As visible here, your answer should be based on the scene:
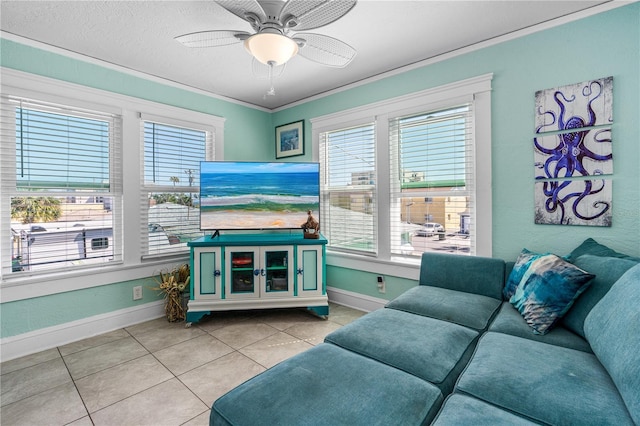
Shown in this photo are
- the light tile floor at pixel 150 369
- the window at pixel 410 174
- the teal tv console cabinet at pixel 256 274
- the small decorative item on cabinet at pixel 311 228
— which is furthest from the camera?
the small decorative item on cabinet at pixel 311 228

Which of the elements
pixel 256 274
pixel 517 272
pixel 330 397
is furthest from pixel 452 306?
pixel 256 274

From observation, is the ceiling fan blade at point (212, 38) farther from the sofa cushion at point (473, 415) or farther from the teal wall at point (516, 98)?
the sofa cushion at point (473, 415)

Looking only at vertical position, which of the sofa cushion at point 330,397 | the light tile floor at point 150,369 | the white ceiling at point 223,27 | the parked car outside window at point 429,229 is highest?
the white ceiling at point 223,27

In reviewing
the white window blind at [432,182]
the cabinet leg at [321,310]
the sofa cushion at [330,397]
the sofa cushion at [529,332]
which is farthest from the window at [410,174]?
the sofa cushion at [330,397]

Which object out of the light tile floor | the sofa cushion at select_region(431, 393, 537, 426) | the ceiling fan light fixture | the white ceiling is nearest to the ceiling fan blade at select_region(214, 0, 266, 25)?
the ceiling fan light fixture

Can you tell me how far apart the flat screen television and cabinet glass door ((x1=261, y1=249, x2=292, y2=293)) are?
340mm

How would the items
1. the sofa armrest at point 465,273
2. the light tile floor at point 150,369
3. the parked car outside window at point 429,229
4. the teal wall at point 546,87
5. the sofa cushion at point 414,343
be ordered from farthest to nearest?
the parked car outside window at point 429,229 < the sofa armrest at point 465,273 < the teal wall at point 546,87 < the light tile floor at point 150,369 < the sofa cushion at point 414,343

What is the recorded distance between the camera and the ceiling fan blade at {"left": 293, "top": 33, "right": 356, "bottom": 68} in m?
1.92

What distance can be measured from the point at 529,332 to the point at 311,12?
2083 mm

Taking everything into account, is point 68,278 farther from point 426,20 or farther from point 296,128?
point 426,20

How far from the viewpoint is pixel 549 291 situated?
1.67m

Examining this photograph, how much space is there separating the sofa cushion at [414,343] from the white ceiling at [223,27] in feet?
6.73

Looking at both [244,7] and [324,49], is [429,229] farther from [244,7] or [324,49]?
[244,7]

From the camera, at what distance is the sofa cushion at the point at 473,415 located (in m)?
0.96
